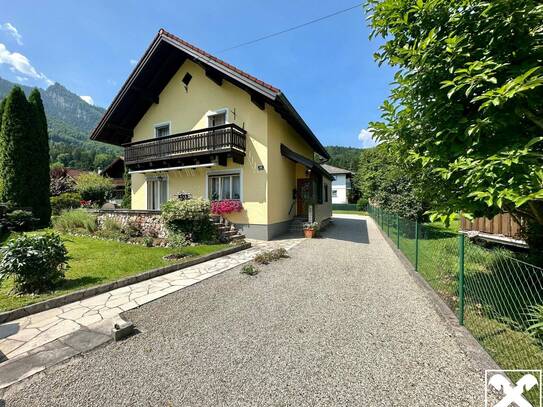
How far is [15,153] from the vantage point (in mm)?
Result: 11547

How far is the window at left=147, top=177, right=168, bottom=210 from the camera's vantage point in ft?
43.9

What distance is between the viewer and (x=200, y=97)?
12.0 meters

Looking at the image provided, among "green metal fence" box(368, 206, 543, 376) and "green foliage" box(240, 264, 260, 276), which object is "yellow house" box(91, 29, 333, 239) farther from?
"green metal fence" box(368, 206, 543, 376)

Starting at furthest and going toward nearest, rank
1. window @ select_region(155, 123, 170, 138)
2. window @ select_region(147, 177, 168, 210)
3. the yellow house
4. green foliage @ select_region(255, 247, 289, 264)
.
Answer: window @ select_region(147, 177, 168, 210)
window @ select_region(155, 123, 170, 138)
the yellow house
green foliage @ select_region(255, 247, 289, 264)

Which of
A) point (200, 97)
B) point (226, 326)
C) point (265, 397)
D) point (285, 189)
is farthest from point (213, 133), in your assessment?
point (265, 397)

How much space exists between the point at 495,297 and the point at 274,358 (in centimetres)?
321

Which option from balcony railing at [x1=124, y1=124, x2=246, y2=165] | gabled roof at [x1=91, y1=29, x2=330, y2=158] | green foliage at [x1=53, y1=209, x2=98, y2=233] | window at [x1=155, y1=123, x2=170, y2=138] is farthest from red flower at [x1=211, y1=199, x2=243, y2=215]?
window at [x1=155, y1=123, x2=170, y2=138]

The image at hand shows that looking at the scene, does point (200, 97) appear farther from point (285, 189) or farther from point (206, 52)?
point (285, 189)

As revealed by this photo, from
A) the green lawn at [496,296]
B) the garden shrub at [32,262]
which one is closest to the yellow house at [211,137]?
the garden shrub at [32,262]

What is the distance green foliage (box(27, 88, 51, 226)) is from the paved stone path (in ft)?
38.4

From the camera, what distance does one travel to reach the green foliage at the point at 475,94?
241 centimetres

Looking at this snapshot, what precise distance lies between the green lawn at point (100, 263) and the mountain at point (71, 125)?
67.2m

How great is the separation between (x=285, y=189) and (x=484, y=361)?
33.6ft

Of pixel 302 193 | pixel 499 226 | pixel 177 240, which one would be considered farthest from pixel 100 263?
pixel 499 226
